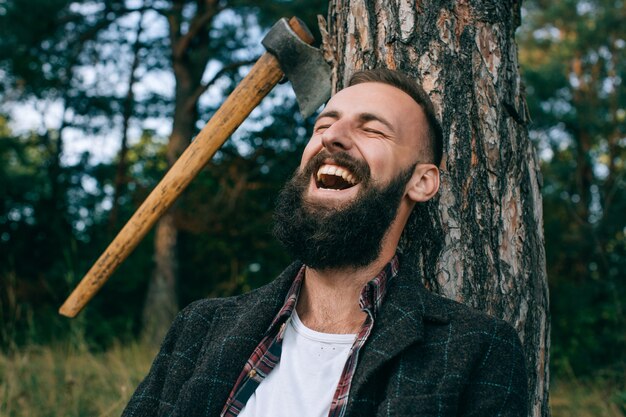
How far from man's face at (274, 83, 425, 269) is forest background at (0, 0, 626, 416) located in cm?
785

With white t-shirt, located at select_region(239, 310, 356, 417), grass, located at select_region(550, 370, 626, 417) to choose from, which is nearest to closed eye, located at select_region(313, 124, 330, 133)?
white t-shirt, located at select_region(239, 310, 356, 417)

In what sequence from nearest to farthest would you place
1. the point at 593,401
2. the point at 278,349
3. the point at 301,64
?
1. the point at 278,349
2. the point at 301,64
3. the point at 593,401

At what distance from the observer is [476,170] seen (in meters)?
2.26

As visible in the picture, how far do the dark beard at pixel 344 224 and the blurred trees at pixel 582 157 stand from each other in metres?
9.45

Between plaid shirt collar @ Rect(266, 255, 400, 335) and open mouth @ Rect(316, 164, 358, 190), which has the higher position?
open mouth @ Rect(316, 164, 358, 190)

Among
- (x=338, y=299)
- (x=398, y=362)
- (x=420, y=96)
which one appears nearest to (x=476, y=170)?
(x=420, y=96)

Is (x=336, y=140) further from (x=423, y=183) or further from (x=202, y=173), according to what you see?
(x=202, y=173)

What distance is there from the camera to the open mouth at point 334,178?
2148 mm

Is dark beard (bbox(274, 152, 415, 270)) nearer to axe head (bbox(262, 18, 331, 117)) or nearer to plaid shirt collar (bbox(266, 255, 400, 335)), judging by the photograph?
plaid shirt collar (bbox(266, 255, 400, 335))

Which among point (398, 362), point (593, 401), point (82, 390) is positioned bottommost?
point (593, 401)

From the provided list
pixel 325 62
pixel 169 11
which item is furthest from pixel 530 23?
pixel 325 62

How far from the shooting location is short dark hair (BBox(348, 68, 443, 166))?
2.24 meters

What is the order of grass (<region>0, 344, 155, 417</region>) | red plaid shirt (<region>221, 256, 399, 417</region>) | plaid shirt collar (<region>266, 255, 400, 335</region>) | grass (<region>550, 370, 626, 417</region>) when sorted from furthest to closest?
grass (<region>550, 370, 626, 417</region>) < grass (<region>0, 344, 155, 417</region>) < plaid shirt collar (<region>266, 255, 400, 335</region>) < red plaid shirt (<region>221, 256, 399, 417</region>)

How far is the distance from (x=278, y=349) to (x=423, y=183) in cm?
78
